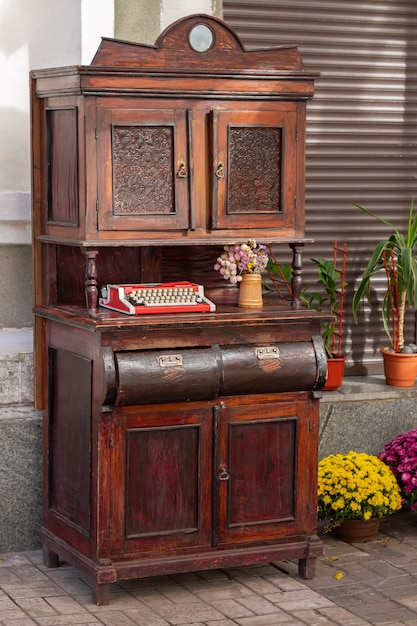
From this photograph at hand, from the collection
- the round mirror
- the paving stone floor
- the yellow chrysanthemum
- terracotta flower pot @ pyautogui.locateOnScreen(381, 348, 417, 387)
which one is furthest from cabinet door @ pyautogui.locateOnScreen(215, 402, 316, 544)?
the round mirror

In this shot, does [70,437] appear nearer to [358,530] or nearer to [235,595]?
[235,595]

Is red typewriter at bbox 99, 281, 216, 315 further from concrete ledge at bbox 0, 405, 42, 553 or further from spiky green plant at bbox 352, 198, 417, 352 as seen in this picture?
spiky green plant at bbox 352, 198, 417, 352

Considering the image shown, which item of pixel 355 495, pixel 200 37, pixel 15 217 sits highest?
pixel 200 37

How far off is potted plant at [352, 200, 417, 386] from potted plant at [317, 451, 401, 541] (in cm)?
74

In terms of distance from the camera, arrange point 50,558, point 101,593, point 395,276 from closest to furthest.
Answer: point 101,593 → point 50,558 → point 395,276

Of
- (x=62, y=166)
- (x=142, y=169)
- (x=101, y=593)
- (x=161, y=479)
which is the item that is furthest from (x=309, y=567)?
(x=62, y=166)

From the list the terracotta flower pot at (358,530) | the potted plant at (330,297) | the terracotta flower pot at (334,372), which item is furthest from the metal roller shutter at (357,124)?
the terracotta flower pot at (358,530)

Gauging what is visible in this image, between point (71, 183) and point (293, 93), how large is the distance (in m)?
1.16

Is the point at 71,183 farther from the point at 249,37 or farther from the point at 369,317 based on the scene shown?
the point at 369,317

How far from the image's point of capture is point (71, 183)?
552 centimetres

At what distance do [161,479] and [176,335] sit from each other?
26.8 inches

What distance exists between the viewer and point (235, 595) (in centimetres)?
557

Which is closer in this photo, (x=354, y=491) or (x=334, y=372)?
(x=354, y=491)

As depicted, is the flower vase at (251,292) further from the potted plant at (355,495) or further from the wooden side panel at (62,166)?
the potted plant at (355,495)
